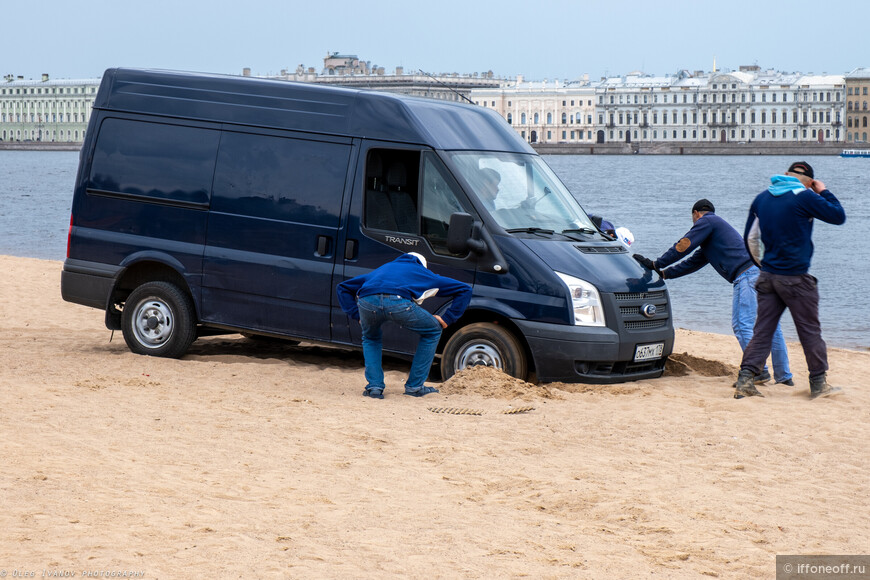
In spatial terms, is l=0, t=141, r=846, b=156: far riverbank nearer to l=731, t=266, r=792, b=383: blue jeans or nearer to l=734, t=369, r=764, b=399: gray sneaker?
l=731, t=266, r=792, b=383: blue jeans

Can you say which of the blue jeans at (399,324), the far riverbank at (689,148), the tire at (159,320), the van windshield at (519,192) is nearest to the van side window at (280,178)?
the tire at (159,320)

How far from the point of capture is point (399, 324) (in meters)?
9.16

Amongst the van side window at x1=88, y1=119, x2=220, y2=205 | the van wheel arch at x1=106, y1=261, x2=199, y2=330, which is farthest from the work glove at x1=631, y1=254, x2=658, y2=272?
the van wheel arch at x1=106, y1=261, x2=199, y2=330

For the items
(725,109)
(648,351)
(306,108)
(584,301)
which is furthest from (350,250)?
(725,109)

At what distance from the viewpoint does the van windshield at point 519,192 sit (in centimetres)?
986

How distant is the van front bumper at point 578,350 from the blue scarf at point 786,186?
155cm

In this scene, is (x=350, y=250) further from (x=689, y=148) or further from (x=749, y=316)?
(x=689, y=148)

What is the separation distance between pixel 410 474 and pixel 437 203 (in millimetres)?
3419

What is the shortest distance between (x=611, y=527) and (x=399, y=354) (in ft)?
14.1

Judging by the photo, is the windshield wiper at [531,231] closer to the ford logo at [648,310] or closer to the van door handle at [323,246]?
the ford logo at [648,310]

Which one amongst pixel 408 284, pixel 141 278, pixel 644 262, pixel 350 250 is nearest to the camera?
pixel 408 284

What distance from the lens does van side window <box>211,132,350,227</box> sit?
10.2 m

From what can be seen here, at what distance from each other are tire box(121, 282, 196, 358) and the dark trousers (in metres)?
4.94

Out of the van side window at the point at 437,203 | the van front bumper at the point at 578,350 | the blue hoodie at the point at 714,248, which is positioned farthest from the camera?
the blue hoodie at the point at 714,248
